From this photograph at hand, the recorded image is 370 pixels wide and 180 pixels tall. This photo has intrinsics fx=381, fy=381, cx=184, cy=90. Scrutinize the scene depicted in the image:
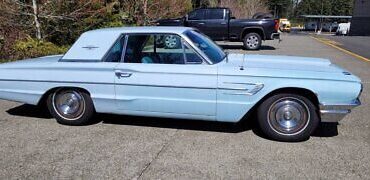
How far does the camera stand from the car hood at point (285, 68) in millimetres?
4566

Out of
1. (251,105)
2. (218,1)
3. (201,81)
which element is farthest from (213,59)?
(218,1)

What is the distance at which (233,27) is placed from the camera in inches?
645

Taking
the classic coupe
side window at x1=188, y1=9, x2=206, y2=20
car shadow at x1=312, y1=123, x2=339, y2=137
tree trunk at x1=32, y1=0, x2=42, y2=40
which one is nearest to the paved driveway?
car shadow at x1=312, y1=123, x2=339, y2=137

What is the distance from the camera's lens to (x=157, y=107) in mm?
4910

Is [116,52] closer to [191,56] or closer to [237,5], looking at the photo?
[191,56]

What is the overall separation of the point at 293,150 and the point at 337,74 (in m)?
1.10

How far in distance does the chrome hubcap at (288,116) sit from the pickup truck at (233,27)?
470 inches

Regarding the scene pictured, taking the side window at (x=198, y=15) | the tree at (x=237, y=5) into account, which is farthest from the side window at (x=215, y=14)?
the tree at (x=237, y=5)

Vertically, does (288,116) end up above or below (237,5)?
below

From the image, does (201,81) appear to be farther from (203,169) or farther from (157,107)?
(203,169)

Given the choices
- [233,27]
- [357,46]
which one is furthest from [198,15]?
[357,46]

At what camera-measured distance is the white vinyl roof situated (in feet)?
16.9

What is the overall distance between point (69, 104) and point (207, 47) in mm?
2072

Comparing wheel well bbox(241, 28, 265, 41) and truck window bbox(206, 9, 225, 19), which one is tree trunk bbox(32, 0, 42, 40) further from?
wheel well bbox(241, 28, 265, 41)
